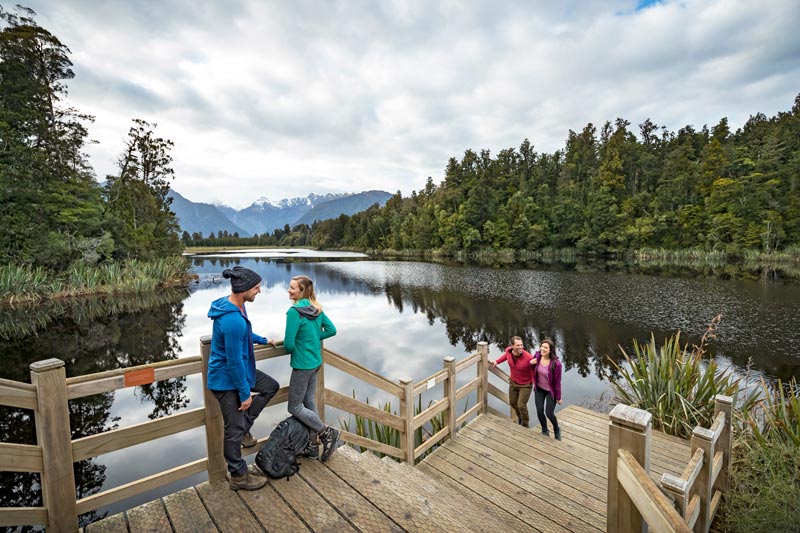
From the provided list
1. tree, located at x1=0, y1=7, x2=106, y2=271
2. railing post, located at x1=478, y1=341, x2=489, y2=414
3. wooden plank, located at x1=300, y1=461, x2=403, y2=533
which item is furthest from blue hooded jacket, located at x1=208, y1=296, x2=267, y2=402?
tree, located at x1=0, y1=7, x2=106, y2=271

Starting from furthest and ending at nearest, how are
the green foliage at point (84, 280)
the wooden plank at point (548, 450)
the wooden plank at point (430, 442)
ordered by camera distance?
the green foliage at point (84, 280), the wooden plank at point (430, 442), the wooden plank at point (548, 450)

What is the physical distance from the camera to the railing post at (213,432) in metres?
2.53

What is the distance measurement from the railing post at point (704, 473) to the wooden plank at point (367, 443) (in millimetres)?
2754

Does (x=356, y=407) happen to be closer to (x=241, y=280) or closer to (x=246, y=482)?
(x=246, y=482)

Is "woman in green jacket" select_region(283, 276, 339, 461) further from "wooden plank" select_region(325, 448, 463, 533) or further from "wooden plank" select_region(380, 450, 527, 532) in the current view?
"wooden plank" select_region(380, 450, 527, 532)

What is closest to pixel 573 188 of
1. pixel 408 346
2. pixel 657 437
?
pixel 408 346

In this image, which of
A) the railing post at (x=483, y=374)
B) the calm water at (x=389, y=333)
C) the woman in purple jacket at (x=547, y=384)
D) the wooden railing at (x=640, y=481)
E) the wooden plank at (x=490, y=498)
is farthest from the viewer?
the calm water at (x=389, y=333)

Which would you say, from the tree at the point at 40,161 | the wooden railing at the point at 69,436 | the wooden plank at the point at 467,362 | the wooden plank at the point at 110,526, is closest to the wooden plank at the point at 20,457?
the wooden railing at the point at 69,436

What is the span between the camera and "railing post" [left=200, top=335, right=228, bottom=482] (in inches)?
99.6

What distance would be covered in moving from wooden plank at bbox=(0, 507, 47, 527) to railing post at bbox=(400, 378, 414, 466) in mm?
2926

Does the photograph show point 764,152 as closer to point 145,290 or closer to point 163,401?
point 163,401

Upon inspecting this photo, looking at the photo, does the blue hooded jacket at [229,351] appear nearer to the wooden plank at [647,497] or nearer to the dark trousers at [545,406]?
the wooden plank at [647,497]

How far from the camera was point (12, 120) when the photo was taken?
17.8m

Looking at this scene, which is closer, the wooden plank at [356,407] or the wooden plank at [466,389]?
the wooden plank at [356,407]
